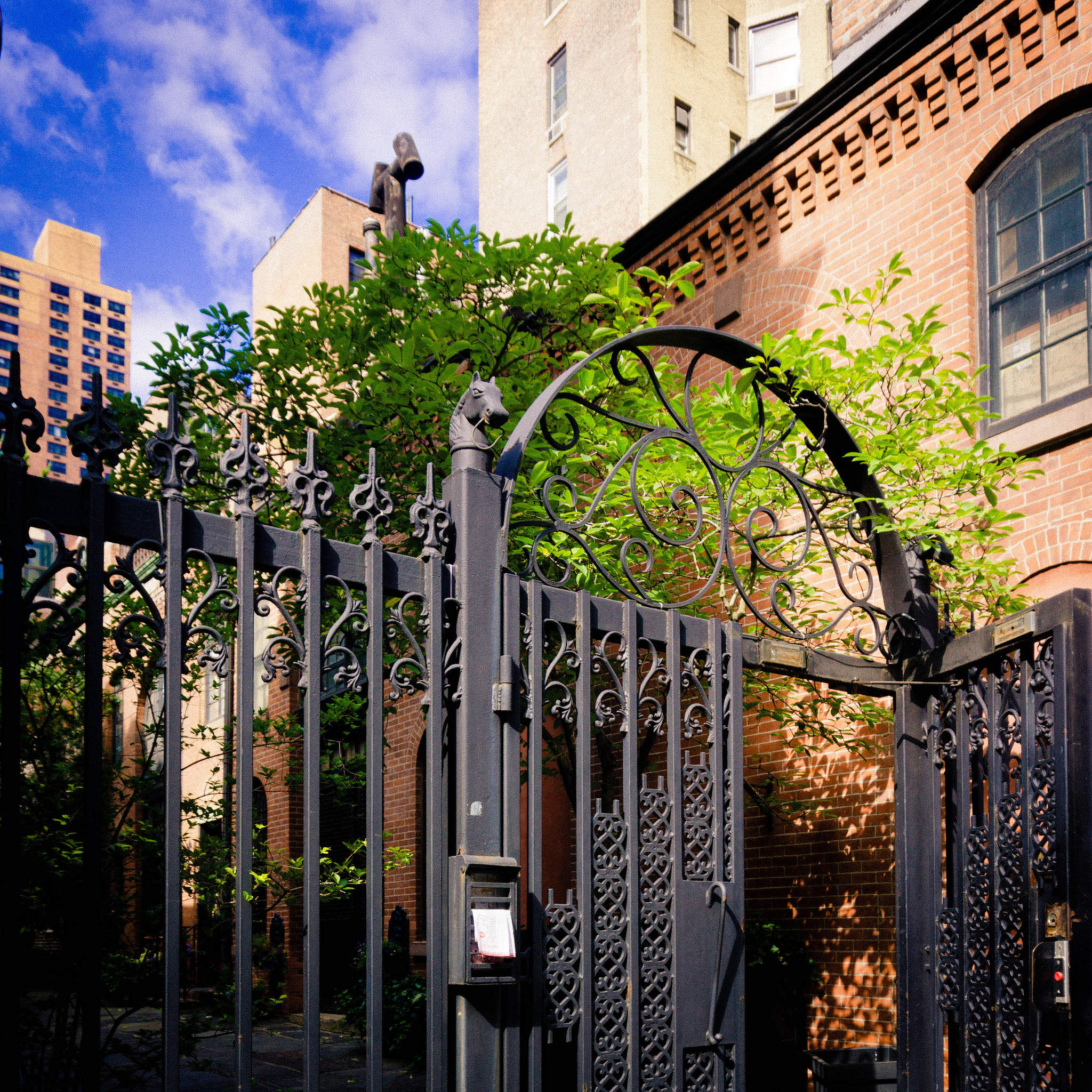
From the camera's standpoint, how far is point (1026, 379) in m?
8.35

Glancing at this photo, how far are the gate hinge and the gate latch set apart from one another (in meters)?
2.28

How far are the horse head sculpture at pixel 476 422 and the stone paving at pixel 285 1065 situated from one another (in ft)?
19.1

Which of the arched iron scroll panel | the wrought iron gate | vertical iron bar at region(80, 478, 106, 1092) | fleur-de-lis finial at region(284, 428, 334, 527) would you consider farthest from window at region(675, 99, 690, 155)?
vertical iron bar at region(80, 478, 106, 1092)

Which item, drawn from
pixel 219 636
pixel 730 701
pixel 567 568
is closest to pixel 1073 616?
pixel 730 701

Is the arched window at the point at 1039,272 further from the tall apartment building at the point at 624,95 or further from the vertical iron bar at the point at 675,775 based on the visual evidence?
the tall apartment building at the point at 624,95

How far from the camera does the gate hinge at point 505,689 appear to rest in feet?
13.7

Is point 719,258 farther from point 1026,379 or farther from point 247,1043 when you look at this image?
point 247,1043

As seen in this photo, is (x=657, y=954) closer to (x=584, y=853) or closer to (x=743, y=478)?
(x=584, y=853)

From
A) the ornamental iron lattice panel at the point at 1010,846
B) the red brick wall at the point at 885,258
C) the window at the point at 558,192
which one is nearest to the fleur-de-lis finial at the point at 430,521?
the ornamental iron lattice panel at the point at 1010,846

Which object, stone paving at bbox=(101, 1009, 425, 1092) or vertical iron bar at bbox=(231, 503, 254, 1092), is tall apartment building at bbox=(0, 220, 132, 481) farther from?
vertical iron bar at bbox=(231, 503, 254, 1092)

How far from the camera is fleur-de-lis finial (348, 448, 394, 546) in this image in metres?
4.01

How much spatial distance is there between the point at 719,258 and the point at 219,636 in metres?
8.89

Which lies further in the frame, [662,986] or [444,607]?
[662,986]

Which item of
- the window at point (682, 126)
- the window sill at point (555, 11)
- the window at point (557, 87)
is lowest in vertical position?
the window at point (682, 126)
